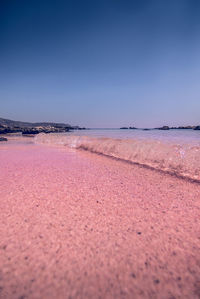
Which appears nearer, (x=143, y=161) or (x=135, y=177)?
(x=135, y=177)

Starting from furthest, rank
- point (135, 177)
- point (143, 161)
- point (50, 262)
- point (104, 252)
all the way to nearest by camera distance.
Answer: point (143, 161), point (135, 177), point (104, 252), point (50, 262)

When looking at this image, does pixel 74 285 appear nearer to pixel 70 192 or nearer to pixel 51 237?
pixel 51 237

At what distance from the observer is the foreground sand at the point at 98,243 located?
1153mm

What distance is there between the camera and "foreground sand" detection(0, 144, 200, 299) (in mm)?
1153

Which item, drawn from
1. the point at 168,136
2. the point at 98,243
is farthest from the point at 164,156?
the point at 168,136

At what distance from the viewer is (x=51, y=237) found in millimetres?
1590

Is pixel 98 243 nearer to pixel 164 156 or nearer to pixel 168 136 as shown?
pixel 164 156

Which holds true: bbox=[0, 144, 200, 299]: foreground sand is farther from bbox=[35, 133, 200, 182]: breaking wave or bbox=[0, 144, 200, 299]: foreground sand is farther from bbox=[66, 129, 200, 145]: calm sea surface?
bbox=[66, 129, 200, 145]: calm sea surface

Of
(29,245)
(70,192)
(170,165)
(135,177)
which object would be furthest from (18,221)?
(170,165)

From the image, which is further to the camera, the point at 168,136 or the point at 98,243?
the point at 168,136

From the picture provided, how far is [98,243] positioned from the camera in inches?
60.6

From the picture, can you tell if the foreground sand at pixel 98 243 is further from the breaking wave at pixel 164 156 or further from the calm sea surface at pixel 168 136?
the calm sea surface at pixel 168 136

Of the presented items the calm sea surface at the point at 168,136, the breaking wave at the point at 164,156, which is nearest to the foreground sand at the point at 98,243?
the breaking wave at the point at 164,156

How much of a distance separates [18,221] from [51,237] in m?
0.51
